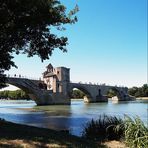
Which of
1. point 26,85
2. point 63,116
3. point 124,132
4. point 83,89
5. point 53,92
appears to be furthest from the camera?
point 83,89

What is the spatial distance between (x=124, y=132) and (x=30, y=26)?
6251mm

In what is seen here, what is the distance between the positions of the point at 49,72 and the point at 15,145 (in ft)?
319

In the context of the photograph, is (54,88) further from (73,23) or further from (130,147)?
(130,147)

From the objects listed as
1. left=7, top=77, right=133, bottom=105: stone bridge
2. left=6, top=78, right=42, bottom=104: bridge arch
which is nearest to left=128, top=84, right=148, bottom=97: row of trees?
left=7, top=77, right=133, bottom=105: stone bridge

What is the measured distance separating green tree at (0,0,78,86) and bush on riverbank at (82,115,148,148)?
15.1 ft

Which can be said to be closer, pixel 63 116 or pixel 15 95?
pixel 63 116

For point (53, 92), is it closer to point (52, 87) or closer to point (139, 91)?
point (52, 87)

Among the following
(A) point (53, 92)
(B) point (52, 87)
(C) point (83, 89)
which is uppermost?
(B) point (52, 87)

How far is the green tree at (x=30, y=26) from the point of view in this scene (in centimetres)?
1291

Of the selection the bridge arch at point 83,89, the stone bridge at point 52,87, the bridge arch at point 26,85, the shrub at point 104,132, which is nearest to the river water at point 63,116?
the shrub at point 104,132

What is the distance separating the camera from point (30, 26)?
1395cm

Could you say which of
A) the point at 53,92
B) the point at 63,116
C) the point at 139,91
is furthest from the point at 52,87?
the point at 139,91

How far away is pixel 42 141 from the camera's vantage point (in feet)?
33.9

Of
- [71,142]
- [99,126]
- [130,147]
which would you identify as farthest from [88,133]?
[130,147]
